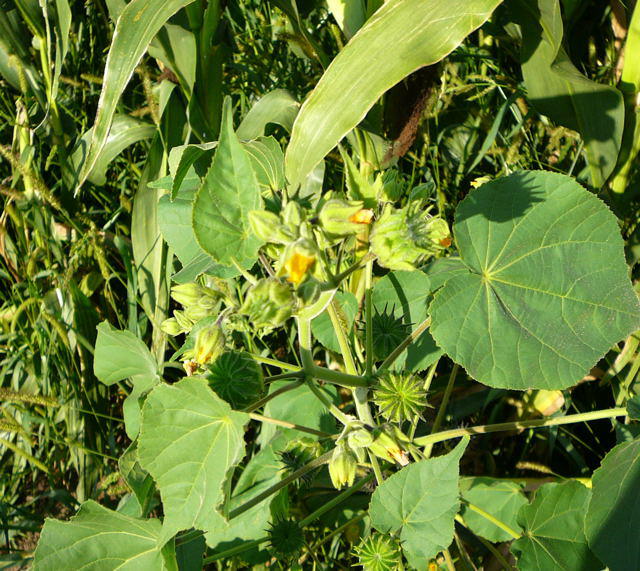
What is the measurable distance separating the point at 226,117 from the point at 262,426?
119 centimetres

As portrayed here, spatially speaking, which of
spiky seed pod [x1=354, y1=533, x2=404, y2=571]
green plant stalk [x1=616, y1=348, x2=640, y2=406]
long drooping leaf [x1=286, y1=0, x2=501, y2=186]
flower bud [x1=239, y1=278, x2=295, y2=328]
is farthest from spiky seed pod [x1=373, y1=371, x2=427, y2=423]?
green plant stalk [x1=616, y1=348, x2=640, y2=406]

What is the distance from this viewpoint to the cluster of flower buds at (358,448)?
1074 mm

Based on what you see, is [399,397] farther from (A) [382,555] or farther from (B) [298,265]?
(B) [298,265]

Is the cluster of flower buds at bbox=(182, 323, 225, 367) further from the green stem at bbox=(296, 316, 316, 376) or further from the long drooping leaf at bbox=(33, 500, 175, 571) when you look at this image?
the long drooping leaf at bbox=(33, 500, 175, 571)

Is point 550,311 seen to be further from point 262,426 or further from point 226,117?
point 262,426

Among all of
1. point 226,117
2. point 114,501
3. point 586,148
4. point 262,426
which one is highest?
point 226,117

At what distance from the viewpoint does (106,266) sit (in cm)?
196

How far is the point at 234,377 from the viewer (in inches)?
42.8

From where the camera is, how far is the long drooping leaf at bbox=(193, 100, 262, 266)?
99cm

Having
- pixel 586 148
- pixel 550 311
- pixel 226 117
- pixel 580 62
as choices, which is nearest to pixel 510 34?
pixel 580 62

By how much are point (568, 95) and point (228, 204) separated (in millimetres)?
1124

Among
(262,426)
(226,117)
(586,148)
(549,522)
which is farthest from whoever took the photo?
(262,426)

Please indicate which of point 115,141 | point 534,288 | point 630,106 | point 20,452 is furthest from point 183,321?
point 630,106

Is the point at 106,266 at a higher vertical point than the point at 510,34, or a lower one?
lower
